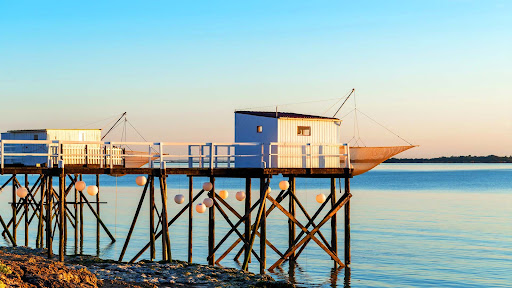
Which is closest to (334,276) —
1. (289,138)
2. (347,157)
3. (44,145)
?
(347,157)

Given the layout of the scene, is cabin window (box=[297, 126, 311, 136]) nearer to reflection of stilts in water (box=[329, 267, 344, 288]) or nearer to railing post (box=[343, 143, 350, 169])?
railing post (box=[343, 143, 350, 169])

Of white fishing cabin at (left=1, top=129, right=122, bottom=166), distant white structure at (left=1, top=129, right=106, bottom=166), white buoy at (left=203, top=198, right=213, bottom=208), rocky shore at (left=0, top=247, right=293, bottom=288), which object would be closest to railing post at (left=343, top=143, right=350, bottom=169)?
white buoy at (left=203, top=198, right=213, bottom=208)

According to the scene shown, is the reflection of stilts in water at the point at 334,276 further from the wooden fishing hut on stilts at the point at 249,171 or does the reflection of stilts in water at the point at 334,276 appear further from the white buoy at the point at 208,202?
the white buoy at the point at 208,202

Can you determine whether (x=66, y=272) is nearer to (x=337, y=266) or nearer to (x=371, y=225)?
(x=337, y=266)

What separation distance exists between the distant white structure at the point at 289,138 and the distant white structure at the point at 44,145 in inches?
457

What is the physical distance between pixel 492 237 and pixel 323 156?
19.1m

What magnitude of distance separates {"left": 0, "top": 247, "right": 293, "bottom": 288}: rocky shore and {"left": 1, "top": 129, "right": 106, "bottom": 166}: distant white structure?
39.5 ft

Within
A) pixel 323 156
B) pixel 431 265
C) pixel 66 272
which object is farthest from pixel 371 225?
pixel 66 272

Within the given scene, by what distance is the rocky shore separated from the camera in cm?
1816

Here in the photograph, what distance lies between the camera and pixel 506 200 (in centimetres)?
8206

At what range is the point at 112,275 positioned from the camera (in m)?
23.1

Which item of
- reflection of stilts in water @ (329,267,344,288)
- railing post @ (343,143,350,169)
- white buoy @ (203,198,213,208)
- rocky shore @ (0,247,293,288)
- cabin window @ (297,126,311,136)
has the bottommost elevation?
reflection of stilts in water @ (329,267,344,288)

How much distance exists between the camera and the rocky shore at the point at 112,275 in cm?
1816

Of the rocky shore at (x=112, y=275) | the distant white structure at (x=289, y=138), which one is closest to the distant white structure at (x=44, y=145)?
the distant white structure at (x=289, y=138)
